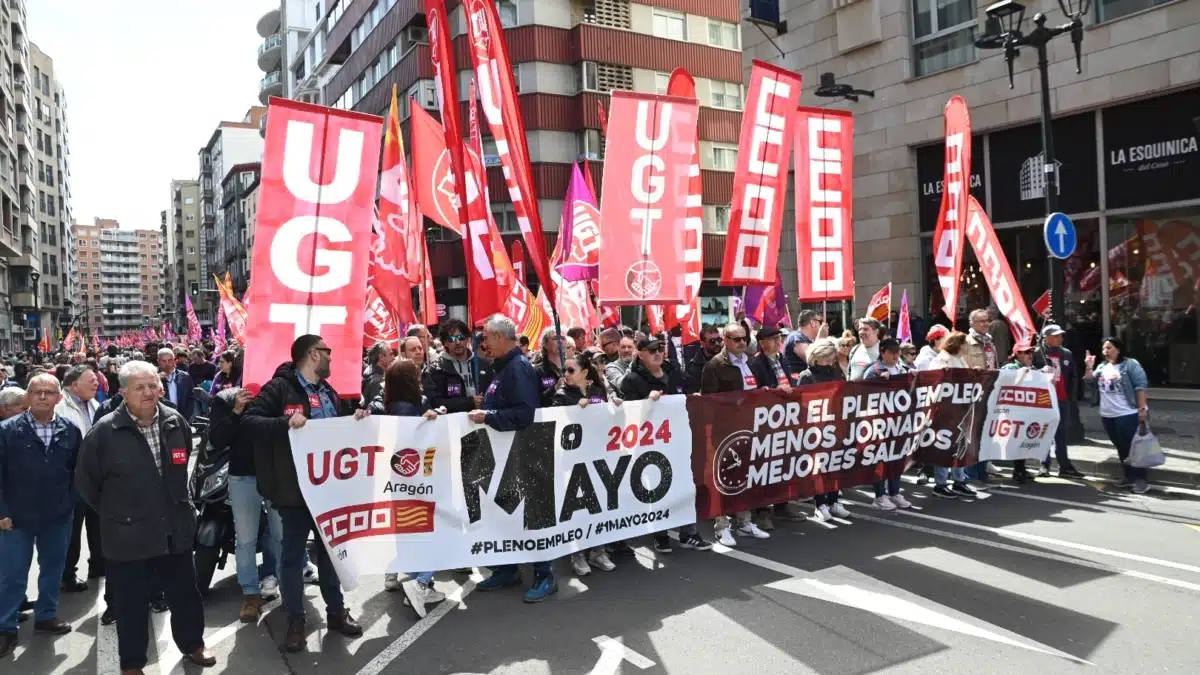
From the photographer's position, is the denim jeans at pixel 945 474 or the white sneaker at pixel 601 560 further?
the denim jeans at pixel 945 474

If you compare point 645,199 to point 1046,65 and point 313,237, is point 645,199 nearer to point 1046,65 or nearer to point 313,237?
point 313,237

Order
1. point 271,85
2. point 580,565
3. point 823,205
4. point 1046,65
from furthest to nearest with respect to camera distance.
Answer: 1. point 271,85
2. point 1046,65
3. point 823,205
4. point 580,565

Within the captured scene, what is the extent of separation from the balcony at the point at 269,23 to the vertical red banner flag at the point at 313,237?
7684 cm

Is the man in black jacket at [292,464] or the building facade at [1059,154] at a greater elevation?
the building facade at [1059,154]

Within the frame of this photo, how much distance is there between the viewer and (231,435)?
17.7 ft

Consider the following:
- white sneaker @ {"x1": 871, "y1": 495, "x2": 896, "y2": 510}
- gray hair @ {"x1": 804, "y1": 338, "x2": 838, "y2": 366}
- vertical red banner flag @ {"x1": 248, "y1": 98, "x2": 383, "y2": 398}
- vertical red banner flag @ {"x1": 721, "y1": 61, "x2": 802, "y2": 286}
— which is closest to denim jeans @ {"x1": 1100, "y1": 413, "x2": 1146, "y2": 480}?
white sneaker @ {"x1": 871, "y1": 495, "x2": 896, "y2": 510}

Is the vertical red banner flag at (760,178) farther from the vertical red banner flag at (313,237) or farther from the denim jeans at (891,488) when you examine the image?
the vertical red banner flag at (313,237)

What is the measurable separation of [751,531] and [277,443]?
4.15 m

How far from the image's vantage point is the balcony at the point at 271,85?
75.2 meters

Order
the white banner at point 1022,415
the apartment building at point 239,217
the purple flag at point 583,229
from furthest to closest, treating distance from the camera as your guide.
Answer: the apartment building at point 239,217 → the purple flag at point 583,229 → the white banner at point 1022,415

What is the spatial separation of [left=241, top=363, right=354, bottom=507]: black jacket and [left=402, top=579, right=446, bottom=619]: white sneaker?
1025 millimetres

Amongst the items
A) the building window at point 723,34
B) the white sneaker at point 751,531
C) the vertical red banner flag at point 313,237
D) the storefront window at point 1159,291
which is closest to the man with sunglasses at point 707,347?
the white sneaker at point 751,531

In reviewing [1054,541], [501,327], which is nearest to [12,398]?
[501,327]

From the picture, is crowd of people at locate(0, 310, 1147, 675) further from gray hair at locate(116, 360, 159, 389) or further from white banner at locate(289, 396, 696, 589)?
white banner at locate(289, 396, 696, 589)
